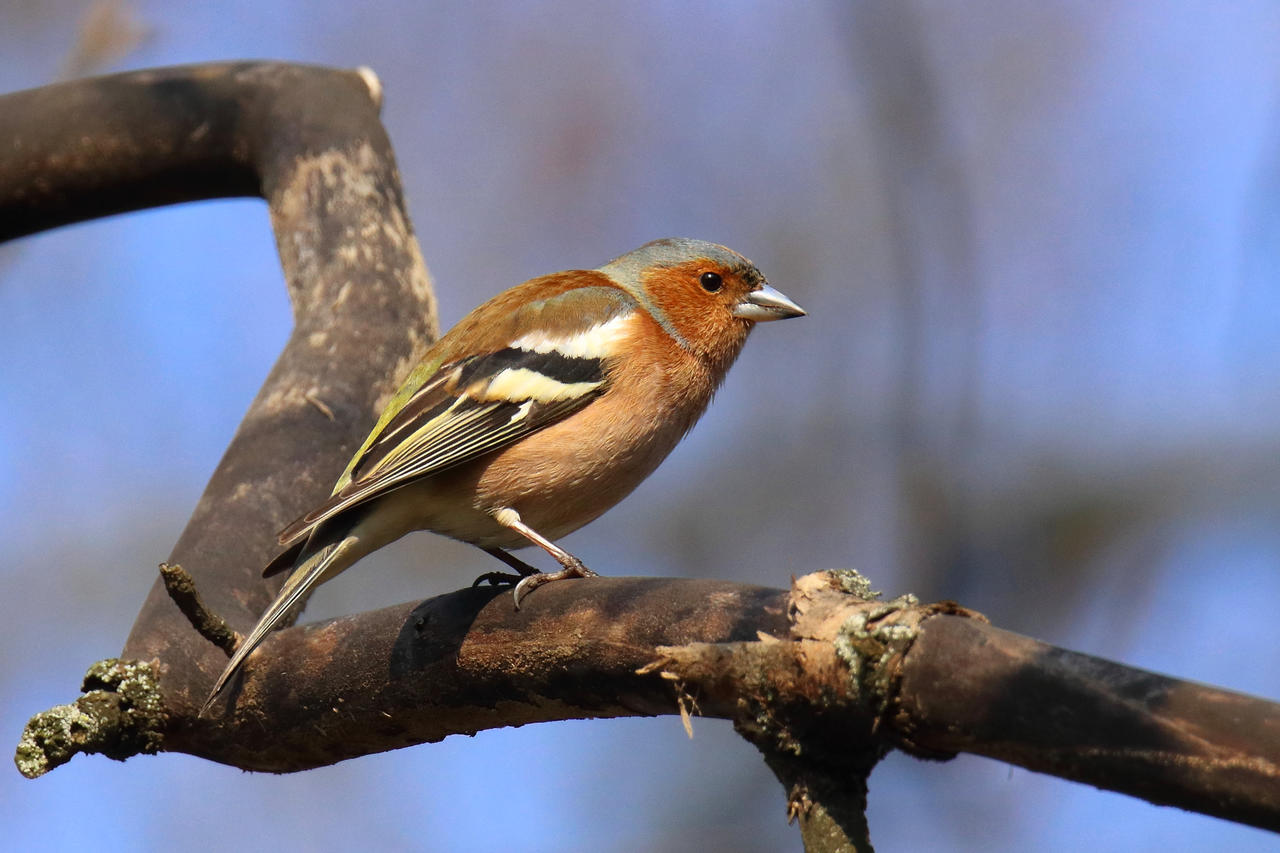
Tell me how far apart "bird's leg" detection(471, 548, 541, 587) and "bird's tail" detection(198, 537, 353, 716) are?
435 millimetres

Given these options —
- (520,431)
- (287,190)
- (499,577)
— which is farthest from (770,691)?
(287,190)

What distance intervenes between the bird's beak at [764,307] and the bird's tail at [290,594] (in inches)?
77.0

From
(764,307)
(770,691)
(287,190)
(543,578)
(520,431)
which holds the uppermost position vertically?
(287,190)

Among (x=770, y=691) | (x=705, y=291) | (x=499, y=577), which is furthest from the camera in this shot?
(x=705, y=291)

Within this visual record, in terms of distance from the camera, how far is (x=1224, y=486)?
8250mm

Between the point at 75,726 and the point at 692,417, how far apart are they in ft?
7.33

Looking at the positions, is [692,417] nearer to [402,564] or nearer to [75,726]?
[75,726]

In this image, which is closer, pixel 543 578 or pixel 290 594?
pixel 543 578

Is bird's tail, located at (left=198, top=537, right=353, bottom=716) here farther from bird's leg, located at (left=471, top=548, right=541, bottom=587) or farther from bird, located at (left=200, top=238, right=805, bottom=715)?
bird's leg, located at (left=471, top=548, right=541, bottom=587)

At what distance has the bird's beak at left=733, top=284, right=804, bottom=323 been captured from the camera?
485cm

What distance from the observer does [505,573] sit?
377 cm

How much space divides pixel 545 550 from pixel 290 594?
0.82 metres

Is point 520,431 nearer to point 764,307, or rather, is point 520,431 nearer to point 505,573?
point 505,573

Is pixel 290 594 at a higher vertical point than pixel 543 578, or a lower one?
higher
